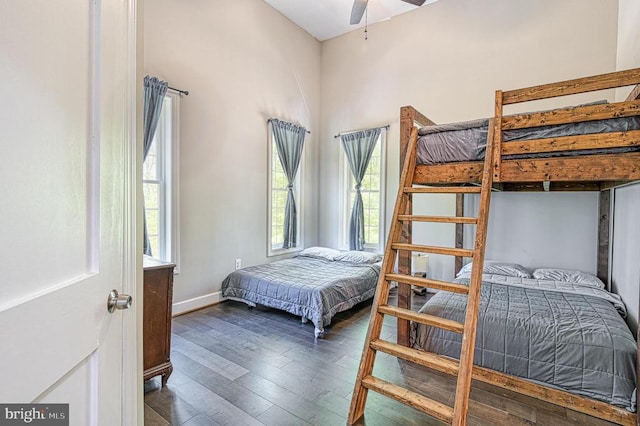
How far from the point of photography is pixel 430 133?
8.13 feet

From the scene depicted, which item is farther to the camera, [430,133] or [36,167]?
[430,133]

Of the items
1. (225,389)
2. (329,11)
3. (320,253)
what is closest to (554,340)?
(225,389)

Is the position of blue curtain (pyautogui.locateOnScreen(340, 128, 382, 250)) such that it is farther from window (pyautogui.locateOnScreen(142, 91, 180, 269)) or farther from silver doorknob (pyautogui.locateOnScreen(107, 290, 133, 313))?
silver doorknob (pyautogui.locateOnScreen(107, 290, 133, 313))

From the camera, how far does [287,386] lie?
7.20 feet

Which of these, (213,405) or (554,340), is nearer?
(213,405)

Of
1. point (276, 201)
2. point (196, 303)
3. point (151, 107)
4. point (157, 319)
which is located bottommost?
point (196, 303)

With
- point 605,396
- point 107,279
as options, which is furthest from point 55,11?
Answer: point 605,396

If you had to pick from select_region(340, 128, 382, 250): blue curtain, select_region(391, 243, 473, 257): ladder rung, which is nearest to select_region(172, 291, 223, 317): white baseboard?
select_region(340, 128, 382, 250): blue curtain

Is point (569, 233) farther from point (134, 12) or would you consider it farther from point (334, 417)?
point (134, 12)

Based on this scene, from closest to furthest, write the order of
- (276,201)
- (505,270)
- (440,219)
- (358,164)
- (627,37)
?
(440,219) < (627,37) < (505,270) < (276,201) < (358,164)

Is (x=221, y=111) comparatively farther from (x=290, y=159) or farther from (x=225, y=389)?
(x=225, y=389)

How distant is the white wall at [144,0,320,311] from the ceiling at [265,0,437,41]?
19 centimetres

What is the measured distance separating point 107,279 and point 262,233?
3.72 meters

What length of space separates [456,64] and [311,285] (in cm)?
353
